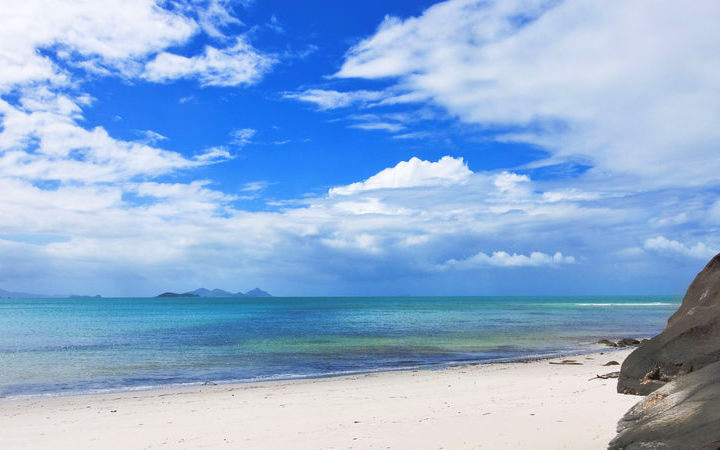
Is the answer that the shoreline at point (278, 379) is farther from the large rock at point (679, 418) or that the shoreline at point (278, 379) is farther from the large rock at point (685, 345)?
the large rock at point (679, 418)

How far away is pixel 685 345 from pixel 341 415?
7950mm

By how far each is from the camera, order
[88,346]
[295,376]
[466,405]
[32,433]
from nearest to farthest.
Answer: [32,433] < [466,405] < [295,376] < [88,346]

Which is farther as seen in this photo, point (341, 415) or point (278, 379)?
point (278, 379)

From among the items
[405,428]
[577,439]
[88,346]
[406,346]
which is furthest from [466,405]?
[88,346]

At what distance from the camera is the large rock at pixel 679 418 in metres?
5.86

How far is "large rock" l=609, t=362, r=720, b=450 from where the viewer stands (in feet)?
19.2

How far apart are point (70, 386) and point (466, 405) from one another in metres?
16.0

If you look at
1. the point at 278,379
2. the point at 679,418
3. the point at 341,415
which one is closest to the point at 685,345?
the point at 679,418

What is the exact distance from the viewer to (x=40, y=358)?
29.4 meters

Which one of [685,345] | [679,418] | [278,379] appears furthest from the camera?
[278,379]

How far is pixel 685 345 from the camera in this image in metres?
11.1

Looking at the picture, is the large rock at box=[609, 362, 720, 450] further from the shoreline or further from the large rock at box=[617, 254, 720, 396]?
the shoreline

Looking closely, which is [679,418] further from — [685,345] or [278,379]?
[278,379]

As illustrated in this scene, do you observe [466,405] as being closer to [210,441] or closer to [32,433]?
[210,441]
